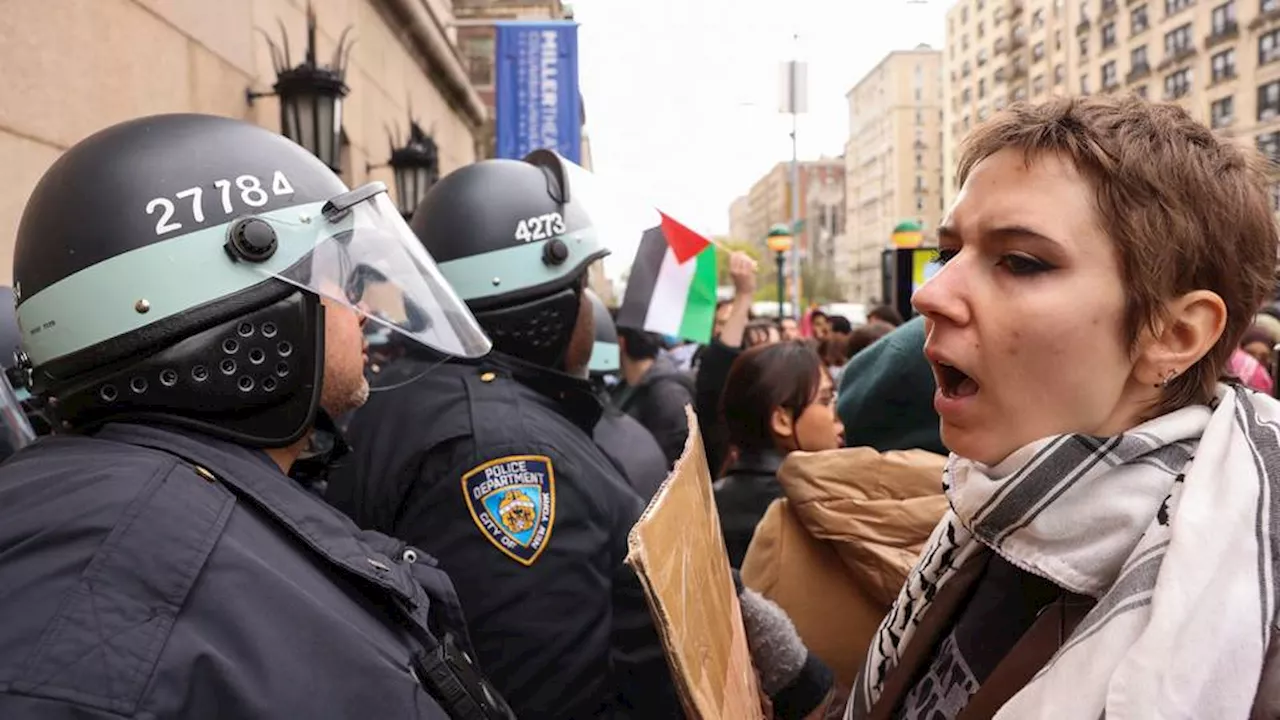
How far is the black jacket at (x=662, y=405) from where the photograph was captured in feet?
16.3

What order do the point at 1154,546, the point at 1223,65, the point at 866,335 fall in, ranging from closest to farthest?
1. the point at 1154,546
2. the point at 866,335
3. the point at 1223,65

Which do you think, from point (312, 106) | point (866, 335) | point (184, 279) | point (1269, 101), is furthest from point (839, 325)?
point (1269, 101)

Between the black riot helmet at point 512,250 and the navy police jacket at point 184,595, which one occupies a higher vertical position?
the black riot helmet at point 512,250

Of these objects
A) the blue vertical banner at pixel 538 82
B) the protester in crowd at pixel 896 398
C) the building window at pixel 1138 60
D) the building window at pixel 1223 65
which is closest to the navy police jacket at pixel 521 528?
the protester in crowd at pixel 896 398

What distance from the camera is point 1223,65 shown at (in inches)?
1703

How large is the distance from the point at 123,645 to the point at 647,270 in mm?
3434

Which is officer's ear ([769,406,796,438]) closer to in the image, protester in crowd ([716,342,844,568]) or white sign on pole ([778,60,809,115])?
protester in crowd ([716,342,844,568])

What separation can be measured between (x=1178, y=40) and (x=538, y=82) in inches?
1859

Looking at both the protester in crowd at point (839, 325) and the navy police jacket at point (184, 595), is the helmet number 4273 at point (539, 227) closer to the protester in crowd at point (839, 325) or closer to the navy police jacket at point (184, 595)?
the navy police jacket at point (184, 595)

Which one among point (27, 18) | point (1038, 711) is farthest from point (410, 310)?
point (27, 18)

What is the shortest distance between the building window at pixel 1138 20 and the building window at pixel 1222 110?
8860mm

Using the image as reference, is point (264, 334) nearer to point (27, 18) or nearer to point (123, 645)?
point (123, 645)

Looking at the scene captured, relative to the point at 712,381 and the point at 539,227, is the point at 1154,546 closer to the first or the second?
the point at 539,227

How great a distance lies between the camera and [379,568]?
4.60 ft
